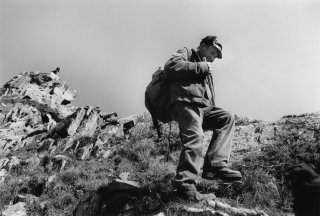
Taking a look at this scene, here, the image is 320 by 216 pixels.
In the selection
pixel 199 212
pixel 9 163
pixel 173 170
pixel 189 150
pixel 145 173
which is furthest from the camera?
pixel 9 163

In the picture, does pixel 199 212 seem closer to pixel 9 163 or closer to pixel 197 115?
pixel 197 115

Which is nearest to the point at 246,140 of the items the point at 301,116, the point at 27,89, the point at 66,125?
the point at 301,116

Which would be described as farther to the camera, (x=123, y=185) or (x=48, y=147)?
(x=48, y=147)

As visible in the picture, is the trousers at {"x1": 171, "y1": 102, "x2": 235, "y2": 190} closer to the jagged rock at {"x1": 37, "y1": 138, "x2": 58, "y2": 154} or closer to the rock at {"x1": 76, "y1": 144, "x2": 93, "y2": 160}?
the rock at {"x1": 76, "y1": 144, "x2": 93, "y2": 160}

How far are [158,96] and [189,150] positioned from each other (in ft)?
3.87

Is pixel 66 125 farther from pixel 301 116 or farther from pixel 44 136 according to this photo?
pixel 301 116

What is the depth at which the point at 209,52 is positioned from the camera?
571 cm

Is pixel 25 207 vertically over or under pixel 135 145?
under

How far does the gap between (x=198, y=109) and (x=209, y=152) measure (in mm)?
659

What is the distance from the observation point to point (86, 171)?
895 centimetres

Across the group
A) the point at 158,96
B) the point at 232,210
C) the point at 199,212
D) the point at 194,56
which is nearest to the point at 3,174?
Result: the point at 158,96

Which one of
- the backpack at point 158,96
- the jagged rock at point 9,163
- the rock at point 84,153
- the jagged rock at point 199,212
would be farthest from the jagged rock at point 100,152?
the jagged rock at point 199,212

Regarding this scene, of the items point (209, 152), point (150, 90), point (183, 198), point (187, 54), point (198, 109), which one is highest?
point (187, 54)

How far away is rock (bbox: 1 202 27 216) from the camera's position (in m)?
6.83
